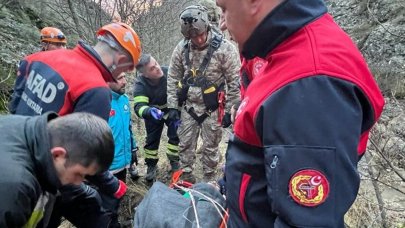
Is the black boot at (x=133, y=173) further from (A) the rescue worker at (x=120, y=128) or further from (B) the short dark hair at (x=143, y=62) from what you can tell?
(B) the short dark hair at (x=143, y=62)

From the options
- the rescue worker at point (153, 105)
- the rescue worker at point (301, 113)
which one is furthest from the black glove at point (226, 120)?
the rescue worker at point (301, 113)

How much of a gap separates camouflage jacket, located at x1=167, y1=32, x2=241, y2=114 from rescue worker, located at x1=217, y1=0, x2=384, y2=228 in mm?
2994

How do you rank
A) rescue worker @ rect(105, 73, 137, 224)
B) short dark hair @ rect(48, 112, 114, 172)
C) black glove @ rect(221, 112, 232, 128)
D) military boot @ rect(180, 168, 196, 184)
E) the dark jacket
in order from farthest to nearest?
military boot @ rect(180, 168, 196, 184), black glove @ rect(221, 112, 232, 128), rescue worker @ rect(105, 73, 137, 224), short dark hair @ rect(48, 112, 114, 172), the dark jacket

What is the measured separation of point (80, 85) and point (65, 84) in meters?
0.09

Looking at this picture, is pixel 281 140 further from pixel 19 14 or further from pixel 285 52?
pixel 19 14

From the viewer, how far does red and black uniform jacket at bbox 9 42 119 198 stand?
2293mm

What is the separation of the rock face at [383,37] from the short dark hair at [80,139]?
7.23 metres

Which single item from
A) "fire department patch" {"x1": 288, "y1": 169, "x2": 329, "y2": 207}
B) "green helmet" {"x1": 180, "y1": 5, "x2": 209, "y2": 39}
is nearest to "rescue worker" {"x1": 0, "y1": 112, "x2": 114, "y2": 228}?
"fire department patch" {"x1": 288, "y1": 169, "x2": 329, "y2": 207}

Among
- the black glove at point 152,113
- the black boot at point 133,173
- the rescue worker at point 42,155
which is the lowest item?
the black boot at point 133,173

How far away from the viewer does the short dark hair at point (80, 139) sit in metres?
1.65

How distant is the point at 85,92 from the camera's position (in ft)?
7.49

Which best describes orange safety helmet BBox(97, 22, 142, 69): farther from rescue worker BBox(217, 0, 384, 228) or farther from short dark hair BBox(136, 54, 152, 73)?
rescue worker BBox(217, 0, 384, 228)

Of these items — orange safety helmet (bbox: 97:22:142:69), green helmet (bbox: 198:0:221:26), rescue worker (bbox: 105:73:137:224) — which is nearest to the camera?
orange safety helmet (bbox: 97:22:142:69)

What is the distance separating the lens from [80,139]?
1.65 meters
